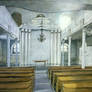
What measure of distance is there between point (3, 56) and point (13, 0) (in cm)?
1679

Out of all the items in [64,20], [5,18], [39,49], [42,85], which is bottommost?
[42,85]

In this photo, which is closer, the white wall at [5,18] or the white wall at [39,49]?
the white wall at [5,18]

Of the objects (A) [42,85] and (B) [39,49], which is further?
(B) [39,49]

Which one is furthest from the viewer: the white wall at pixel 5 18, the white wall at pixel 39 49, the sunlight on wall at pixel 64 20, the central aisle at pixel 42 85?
the white wall at pixel 39 49

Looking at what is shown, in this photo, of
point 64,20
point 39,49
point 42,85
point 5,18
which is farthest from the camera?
point 39,49

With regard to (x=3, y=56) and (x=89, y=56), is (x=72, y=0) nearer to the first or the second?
(x=89, y=56)

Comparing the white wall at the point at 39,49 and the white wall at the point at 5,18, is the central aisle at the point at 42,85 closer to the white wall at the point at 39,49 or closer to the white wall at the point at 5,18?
the white wall at the point at 5,18

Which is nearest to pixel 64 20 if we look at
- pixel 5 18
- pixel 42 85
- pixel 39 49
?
pixel 39 49

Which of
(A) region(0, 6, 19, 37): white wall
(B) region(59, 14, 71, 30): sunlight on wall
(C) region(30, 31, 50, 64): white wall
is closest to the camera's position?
(A) region(0, 6, 19, 37): white wall

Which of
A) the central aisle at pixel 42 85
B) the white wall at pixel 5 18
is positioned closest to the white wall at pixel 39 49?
the white wall at pixel 5 18

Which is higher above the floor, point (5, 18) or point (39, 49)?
point (5, 18)

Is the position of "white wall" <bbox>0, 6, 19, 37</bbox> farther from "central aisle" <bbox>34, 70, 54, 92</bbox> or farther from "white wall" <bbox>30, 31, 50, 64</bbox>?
"white wall" <bbox>30, 31, 50, 64</bbox>

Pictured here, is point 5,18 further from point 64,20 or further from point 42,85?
point 64,20

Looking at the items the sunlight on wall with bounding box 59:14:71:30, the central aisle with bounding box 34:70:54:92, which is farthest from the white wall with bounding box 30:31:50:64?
the central aisle with bounding box 34:70:54:92
